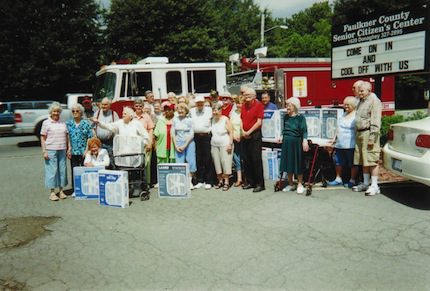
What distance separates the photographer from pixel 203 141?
329 inches

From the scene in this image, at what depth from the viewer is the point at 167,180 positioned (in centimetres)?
759

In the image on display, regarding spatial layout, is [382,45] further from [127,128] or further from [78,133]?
[78,133]

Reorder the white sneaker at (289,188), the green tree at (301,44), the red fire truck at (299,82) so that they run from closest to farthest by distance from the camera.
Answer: the white sneaker at (289,188) < the red fire truck at (299,82) < the green tree at (301,44)

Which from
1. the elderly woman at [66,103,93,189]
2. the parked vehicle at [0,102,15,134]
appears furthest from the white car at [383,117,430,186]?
the parked vehicle at [0,102,15,134]

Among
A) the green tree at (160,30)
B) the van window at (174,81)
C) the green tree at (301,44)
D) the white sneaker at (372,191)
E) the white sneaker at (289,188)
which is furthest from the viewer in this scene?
the green tree at (301,44)

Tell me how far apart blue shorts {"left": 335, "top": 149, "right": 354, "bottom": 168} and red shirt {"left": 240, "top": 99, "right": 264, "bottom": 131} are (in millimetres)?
1558

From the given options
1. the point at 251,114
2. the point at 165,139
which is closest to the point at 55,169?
the point at 165,139

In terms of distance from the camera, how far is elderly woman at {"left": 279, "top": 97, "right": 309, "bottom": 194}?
7.43 meters

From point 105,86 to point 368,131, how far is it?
8.63 m

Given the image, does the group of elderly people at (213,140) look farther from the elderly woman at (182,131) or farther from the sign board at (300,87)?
the sign board at (300,87)

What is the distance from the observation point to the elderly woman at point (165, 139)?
812 centimetres

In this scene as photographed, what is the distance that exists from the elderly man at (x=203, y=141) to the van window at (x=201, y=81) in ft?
16.7

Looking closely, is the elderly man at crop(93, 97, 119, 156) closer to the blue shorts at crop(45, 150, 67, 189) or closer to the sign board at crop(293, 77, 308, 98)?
the blue shorts at crop(45, 150, 67, 189)

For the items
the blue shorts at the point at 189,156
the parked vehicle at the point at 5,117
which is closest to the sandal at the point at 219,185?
the blue shorts at the point at 189,156
